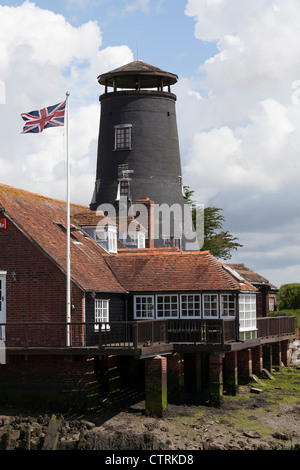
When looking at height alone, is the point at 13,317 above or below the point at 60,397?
above

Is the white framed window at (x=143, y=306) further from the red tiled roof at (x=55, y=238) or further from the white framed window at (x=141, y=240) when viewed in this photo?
the white framed window at (x=141, y=240)

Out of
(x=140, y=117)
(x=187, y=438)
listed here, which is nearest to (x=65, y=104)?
(x=187, y=438)

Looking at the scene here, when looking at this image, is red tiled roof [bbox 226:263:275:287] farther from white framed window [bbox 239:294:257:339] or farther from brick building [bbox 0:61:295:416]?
white framed window [bbox 239:294:257:339]

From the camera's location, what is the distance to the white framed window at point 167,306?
34.3 meters

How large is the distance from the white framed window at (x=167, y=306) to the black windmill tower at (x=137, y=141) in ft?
42.5

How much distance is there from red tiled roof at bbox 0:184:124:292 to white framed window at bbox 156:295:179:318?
72.0 inches

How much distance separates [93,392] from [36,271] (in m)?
5.44

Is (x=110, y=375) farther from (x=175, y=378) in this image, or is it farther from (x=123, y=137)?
(x=123, y=137)

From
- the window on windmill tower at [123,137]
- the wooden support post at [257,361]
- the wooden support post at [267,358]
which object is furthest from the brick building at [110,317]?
the window on windmill tower at [123,137]

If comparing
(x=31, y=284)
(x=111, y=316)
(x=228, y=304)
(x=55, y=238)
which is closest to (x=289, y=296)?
(x=228, y=304)

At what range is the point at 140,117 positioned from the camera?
48.3 meters

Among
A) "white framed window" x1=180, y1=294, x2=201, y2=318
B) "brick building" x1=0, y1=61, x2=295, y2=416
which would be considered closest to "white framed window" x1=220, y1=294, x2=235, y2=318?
"brick building" x1=0, y1=61, x2=295, y2=416
